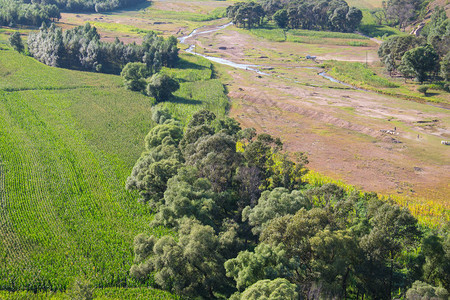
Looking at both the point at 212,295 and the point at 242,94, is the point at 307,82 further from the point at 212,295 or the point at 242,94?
the point at 212,295

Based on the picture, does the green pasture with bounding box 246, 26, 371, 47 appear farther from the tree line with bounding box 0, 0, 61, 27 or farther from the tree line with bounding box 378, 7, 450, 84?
the tree line with bounding box 0, 0, 61, 27

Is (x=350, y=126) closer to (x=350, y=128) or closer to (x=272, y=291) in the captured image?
(x=350, y=128)

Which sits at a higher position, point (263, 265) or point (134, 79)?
point (134, 79)

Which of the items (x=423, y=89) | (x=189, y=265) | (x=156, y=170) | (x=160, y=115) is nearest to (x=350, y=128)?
(x=423, y=89)

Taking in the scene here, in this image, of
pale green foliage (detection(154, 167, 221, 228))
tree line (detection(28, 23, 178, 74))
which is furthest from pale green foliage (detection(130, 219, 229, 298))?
tree line (detection(28, 23, 178, 74))

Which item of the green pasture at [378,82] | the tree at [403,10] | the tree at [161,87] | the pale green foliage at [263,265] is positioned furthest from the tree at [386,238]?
the tree at [403,10]

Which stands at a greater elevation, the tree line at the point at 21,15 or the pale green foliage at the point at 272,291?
the tree line at the point at 21,15

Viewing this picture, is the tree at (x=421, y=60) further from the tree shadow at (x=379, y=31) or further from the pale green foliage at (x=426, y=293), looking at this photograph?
the pale green foliage at (x=426, y=293)
